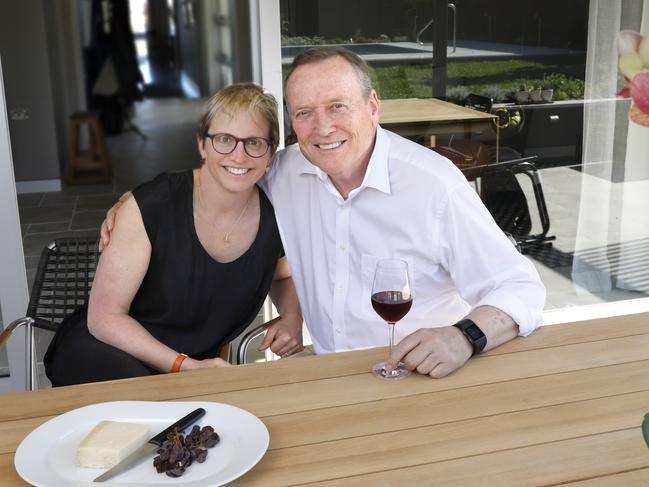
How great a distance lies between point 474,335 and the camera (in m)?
1.67

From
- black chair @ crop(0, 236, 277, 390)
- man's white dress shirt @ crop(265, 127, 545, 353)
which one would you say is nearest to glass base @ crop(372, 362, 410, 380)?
man's white dress shirt @ crop(265, 127, 545, 353)

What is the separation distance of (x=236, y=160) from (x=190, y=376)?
638 millimetres

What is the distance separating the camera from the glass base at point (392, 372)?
1569 mm

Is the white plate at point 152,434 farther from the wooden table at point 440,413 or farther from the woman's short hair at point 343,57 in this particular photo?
the woman's short hair at point 343,57

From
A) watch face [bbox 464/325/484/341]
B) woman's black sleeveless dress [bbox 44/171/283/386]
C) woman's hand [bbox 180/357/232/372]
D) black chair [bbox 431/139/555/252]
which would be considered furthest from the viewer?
black chair [bbox 431/139/555/252]

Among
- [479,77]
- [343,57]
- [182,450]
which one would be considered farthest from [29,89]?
[182,450]

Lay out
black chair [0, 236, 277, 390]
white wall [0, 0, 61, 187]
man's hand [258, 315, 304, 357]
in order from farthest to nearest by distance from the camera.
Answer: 1. white wall [0, 0, 61, 187]
2. black chair [0, 236, 277, 390]
3. man's hand [258, 315, 304, 357]

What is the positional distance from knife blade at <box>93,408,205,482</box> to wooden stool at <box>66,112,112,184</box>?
6.17 m

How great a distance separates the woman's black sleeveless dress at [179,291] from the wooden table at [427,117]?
133 centimetres

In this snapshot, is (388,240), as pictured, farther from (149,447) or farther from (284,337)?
(149,447)

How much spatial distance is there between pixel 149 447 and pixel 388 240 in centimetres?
93

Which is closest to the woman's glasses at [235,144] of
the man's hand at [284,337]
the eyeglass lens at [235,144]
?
the eyeglass lens at [235,144]

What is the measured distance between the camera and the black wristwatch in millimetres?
1658

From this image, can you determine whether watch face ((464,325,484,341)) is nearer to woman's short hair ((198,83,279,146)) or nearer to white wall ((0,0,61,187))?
woman's short hair ((198,83,279,146))
